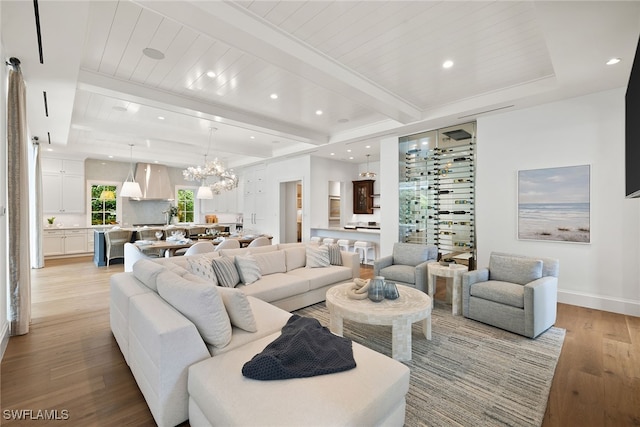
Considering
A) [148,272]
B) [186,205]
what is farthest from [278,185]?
[148,272]

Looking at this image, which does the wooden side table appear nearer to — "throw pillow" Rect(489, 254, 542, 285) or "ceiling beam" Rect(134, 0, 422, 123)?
"throw pillow" Rect(489, 254, 542, 285)

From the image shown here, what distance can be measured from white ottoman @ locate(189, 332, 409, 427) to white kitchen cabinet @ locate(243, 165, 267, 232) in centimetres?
771

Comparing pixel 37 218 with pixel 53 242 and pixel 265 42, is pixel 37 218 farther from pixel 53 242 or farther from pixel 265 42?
pixel 265 42

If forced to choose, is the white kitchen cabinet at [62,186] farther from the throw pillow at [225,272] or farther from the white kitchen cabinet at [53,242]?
the throw pillow at [225,272]

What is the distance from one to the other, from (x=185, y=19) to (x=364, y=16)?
1510mm

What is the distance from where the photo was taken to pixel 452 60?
336 centimetres

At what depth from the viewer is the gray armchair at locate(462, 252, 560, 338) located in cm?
301

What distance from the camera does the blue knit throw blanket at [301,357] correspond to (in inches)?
61.1

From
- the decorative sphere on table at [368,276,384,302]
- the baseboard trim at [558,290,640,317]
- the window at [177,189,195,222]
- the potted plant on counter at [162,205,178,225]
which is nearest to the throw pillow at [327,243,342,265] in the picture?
the decorative sphere on table at [368,276,384,302]

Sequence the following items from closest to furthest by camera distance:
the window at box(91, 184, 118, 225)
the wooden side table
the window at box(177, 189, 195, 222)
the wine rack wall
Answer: the wooden side table → the wine rack wall → the window at box(91, 184, 118, 225) → the window at box(177, 189, 195, 222)

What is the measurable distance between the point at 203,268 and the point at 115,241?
5.13 metres

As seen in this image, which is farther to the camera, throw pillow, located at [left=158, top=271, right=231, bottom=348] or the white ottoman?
throw pillow, located at [left=158, top=271, right=231, bottom=348]

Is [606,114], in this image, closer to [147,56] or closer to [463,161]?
[463,161]

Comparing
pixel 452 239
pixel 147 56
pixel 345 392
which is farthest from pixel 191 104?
pixel 452 239
